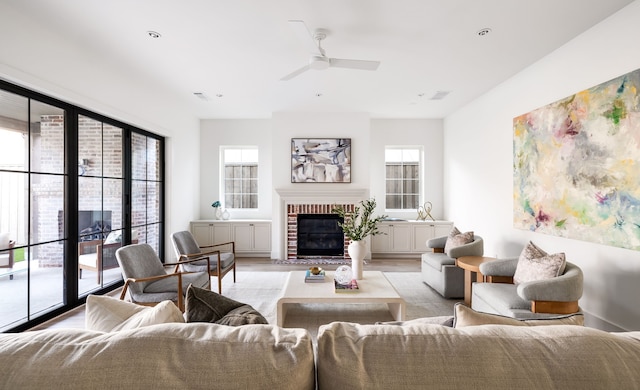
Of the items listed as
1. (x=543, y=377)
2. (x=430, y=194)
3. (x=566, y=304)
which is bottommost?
(x=566, y=304)

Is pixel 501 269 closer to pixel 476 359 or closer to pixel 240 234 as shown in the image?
pixel 476 359

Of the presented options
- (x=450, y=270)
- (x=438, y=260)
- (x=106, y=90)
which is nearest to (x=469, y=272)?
(x=450, y=270)

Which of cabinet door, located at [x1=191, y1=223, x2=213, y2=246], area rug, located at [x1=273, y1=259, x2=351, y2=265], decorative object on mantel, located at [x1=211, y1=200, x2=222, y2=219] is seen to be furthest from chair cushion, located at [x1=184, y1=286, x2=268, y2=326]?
decorative object on mantel, located at [x1=211, y1=200, x2=222, y2=219]

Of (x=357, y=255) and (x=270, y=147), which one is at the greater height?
(x=270, y=147)

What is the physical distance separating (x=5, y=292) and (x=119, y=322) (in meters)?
2.55

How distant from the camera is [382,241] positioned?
6090mm

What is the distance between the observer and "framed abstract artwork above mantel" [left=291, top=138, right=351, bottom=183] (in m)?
5.97

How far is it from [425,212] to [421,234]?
2.20ft

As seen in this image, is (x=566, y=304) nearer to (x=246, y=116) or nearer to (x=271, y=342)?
(x=271, y=342)

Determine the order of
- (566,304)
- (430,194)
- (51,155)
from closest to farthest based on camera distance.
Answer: (566,304) < (51,155) < (430,194)

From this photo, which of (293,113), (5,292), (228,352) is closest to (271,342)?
(228,352)

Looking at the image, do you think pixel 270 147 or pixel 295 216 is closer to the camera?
pixel 295 216

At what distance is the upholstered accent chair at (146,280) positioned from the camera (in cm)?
270

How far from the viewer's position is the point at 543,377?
792mm
